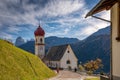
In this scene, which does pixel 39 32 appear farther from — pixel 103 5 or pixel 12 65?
pixel 103 5

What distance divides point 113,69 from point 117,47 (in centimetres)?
132

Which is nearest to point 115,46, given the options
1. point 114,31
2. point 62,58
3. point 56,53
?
point 114,31

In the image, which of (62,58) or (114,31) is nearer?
(114,31)

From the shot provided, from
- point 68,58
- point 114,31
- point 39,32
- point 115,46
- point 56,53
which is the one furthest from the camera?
point 39,32

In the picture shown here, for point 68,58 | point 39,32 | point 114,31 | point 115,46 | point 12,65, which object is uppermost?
point 39,32

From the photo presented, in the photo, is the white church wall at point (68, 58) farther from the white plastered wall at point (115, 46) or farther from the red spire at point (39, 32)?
the white plastered wall at point (115, 46)

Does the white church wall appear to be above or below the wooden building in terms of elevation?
below

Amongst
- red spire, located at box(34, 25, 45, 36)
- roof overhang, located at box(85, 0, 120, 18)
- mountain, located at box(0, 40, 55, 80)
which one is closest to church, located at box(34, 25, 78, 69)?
red spire, located at box(34, 25, 45, 36)

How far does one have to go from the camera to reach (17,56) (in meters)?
34.3

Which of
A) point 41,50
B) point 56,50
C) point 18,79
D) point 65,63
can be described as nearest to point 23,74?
point 18,79

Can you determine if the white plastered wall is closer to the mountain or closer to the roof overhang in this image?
the roof overhang

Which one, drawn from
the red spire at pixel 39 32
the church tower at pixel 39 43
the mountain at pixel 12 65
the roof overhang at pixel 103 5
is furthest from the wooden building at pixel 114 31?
the red spire at pixel 39 32

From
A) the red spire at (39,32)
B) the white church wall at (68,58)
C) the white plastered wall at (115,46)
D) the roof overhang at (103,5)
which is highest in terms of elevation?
the red spire at (39,32)

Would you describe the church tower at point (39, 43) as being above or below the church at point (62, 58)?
above
